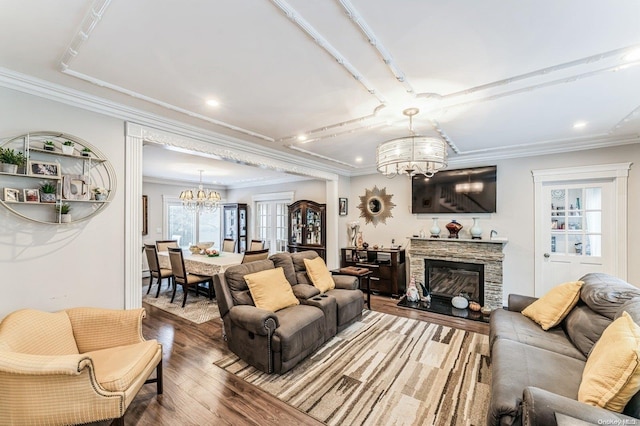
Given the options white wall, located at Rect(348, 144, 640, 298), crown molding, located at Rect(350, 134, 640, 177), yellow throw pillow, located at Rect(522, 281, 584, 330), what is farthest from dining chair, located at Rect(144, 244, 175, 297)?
crown molding, located at Rect(350, 134, 640, 177)

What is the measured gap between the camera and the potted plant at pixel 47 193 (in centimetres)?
229

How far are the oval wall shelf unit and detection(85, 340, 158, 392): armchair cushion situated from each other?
123 cm

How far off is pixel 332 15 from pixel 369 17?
216 mm

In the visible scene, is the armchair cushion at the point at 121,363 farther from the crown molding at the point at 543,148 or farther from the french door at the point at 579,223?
the french door at the point at 579,223

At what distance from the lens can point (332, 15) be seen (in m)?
1.53

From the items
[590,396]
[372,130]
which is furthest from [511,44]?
[590,396]

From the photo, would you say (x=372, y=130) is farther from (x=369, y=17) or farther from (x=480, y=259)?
(x=480, y=259)

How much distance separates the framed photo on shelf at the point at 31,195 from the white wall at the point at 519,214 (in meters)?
5.29

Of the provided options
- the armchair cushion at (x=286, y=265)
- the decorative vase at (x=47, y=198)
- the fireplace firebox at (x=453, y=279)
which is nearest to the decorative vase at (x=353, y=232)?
the fireplace firebox at (x=453, y=279)

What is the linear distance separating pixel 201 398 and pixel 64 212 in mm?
2023

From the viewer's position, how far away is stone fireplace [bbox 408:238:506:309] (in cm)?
449

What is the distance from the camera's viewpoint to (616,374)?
136 cm

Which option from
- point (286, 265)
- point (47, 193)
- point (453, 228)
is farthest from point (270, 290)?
point (453, 228)

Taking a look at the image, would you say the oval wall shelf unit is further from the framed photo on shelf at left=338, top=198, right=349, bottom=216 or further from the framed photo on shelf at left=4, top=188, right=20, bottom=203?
the framed photo on shelf at left=338, top=198, right=349, bottom=216
